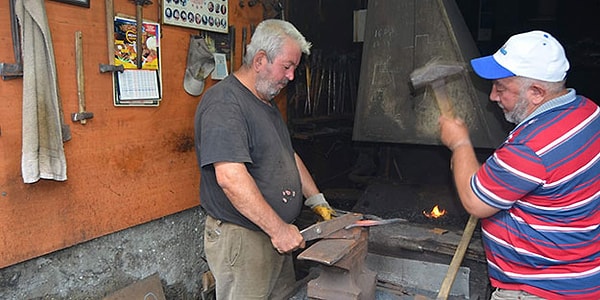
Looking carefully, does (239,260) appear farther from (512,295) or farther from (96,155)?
(512,295)

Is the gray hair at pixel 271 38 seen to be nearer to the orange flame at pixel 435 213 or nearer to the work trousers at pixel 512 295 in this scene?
the work trousers at pixel 512 295

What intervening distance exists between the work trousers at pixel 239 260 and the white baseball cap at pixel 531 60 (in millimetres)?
1391

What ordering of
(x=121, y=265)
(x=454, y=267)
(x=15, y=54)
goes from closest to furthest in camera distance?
(x=15, y=54), (x=454, y=267), (x=121, y=265)

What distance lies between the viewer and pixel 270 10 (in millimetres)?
3650

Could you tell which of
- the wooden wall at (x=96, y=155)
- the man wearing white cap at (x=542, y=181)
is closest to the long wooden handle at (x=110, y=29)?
the wooden wall at (x=96, y=155)

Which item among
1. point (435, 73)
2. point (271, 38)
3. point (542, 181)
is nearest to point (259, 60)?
point (271, 38)

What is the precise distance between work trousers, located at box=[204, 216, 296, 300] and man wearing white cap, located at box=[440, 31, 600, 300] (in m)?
1.09

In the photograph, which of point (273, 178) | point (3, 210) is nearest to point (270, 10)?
point (273, 178)

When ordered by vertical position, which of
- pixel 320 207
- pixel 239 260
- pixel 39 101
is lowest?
pixel 239 260

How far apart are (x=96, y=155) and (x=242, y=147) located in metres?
0.91

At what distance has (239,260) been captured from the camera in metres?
2.31

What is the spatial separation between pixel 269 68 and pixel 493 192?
126 centimetres

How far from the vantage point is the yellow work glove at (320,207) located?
8.25ft

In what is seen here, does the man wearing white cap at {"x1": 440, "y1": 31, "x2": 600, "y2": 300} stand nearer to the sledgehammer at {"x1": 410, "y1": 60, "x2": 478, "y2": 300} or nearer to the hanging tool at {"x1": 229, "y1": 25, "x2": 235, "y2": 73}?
the sledgehammer at {"x1": 410, "y1": 60, "x2": 478, "y2": 300}
